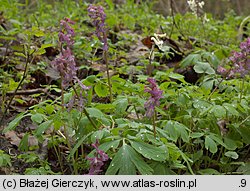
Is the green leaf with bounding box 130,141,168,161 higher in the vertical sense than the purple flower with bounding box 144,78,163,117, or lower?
lower

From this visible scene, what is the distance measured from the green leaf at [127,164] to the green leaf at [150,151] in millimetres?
29

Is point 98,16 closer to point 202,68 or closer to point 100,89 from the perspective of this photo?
point 100,89

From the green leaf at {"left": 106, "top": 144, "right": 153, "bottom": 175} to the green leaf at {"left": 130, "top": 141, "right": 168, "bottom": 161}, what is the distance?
29 mm

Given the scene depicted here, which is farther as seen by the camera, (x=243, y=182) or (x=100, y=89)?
(x=100, y=89)

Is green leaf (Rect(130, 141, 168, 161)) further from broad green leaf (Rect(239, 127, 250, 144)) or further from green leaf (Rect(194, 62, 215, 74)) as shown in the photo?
green leaf (Rect(194, 62, 215, 74))

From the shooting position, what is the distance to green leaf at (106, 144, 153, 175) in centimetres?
180

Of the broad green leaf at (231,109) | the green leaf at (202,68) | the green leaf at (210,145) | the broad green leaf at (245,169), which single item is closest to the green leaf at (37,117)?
the green leaf at (210,145)

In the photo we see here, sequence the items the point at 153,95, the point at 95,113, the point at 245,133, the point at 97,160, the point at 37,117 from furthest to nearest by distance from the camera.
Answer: the point at 245,133 → the point at 37,117 → the point at 95,113 → the point at 153,95 → the point at 97,160

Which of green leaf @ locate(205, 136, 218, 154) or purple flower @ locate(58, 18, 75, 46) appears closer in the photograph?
purple flower @ locate(58, 18, 75, 46)

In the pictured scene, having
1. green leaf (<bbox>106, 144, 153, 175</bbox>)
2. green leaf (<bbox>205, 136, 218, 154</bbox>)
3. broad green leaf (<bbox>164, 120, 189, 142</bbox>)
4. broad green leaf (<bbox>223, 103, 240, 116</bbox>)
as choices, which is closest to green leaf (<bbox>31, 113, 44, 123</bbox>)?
green leaf (<bbox>106, 144, 153, 175</bbox>)

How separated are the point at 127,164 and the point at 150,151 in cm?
13

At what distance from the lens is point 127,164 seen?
1.80 metres

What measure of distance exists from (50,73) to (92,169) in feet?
7.37

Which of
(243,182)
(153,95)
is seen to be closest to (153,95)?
(153,95)
